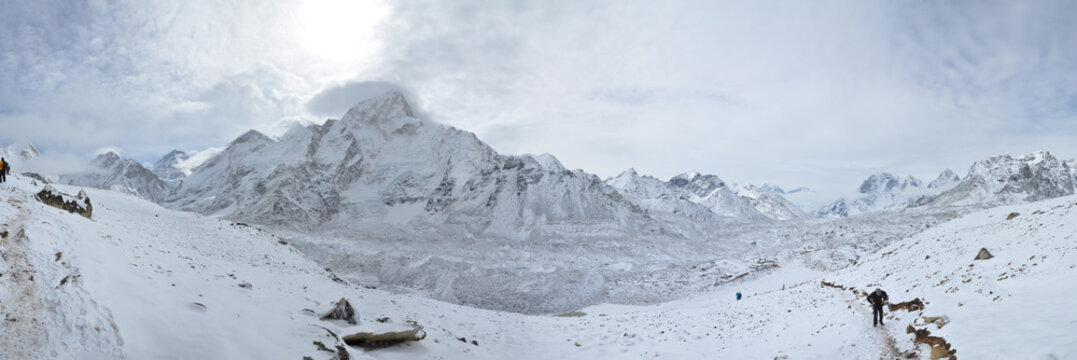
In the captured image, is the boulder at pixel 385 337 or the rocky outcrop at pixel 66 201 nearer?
Result: the boulder at pixel 385 337

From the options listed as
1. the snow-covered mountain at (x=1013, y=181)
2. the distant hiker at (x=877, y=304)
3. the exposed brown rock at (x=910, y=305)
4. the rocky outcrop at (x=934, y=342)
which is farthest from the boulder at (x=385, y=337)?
the snow-covered mountain at (x=1013, y=181)

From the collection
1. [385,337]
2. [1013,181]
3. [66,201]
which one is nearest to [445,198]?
[66,201]

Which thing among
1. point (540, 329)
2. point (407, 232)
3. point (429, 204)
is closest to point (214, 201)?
point (429, 204)

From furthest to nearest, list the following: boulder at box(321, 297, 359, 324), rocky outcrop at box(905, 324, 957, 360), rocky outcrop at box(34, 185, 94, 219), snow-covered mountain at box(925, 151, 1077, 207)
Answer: snow-covered mountain at box(925, 151, 1077, 207) < rocky outcrop at box(34, 185, 94, 219) < boulder at box(321, 297, 359, 324) < rocky outcrop at box(905, 324, 957, 360)

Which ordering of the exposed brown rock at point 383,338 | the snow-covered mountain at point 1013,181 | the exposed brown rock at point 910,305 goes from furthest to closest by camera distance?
the snow-covered mountain at point 1013,181
the exposed brown rock at point 910,305
the exposed brown rock at point 383,338

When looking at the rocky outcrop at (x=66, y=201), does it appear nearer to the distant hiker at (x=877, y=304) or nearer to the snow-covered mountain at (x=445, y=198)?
the distant hiker at (x=877, y=304)

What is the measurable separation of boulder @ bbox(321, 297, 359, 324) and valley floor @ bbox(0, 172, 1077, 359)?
38 cm

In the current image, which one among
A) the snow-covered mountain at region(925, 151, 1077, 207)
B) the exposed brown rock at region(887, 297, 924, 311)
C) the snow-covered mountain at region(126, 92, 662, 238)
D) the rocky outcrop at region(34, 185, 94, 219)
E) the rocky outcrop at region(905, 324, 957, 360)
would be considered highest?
the snow-covered mountain at region(925, 151, 1077, 207)

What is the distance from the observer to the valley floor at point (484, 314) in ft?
29.5

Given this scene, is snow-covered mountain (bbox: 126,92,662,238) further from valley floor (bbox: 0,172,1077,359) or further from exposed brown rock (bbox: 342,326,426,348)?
exposed brown rock (bbox: 342,326,426,348)

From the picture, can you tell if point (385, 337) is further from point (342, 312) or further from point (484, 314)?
Answer: point (484, 314)

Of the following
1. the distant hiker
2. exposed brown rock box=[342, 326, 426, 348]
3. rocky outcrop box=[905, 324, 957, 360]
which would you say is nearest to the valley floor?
rocky outcrop box=[905, 324, 957, 360]

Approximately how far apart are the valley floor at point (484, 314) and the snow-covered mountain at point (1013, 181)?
149 meters

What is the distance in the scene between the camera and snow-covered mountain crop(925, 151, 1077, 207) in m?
136
